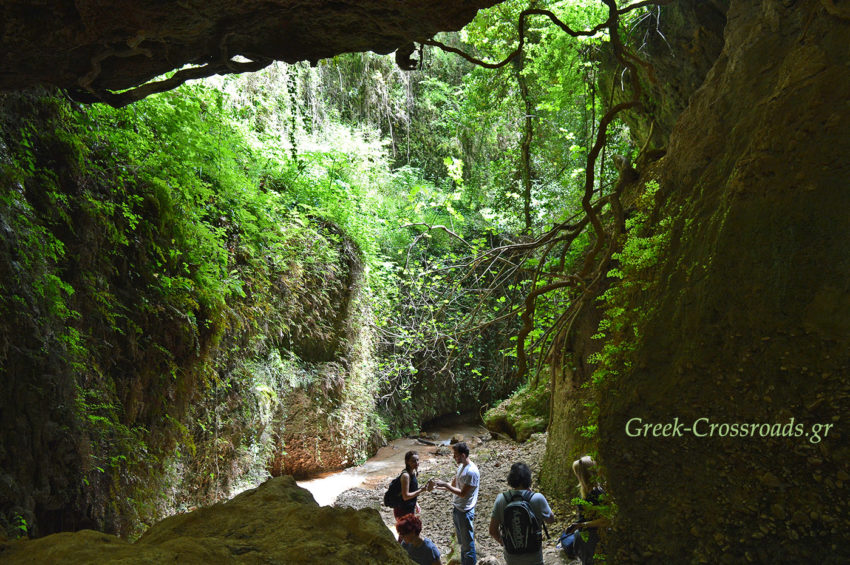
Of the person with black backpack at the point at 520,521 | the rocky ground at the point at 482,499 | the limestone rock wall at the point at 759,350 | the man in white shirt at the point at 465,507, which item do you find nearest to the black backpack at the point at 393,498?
the man in white shirt at the point at 465,507

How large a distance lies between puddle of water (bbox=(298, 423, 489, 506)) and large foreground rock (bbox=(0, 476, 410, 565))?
637 cm

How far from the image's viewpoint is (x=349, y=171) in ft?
40.2

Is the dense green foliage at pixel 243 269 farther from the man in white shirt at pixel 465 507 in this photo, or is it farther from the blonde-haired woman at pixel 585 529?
the man in white shirt at pixel 465 507

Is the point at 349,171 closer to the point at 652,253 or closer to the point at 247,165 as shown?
the point at 247,165

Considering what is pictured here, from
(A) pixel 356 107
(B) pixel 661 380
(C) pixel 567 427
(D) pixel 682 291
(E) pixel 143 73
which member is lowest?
(C) pixel 567 427

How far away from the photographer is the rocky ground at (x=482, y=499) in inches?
237

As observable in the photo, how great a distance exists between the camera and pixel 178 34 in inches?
115

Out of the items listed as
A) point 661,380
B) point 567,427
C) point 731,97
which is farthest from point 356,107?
point 661,380

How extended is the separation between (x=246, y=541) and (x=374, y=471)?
930 cm

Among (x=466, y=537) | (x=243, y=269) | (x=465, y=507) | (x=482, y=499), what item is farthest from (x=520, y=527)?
(x=243, y=269)

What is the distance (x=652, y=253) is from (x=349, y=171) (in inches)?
377

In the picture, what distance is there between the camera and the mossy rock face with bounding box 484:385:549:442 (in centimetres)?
951

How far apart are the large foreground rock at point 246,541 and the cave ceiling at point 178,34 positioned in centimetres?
240

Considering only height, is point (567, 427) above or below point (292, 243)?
below
